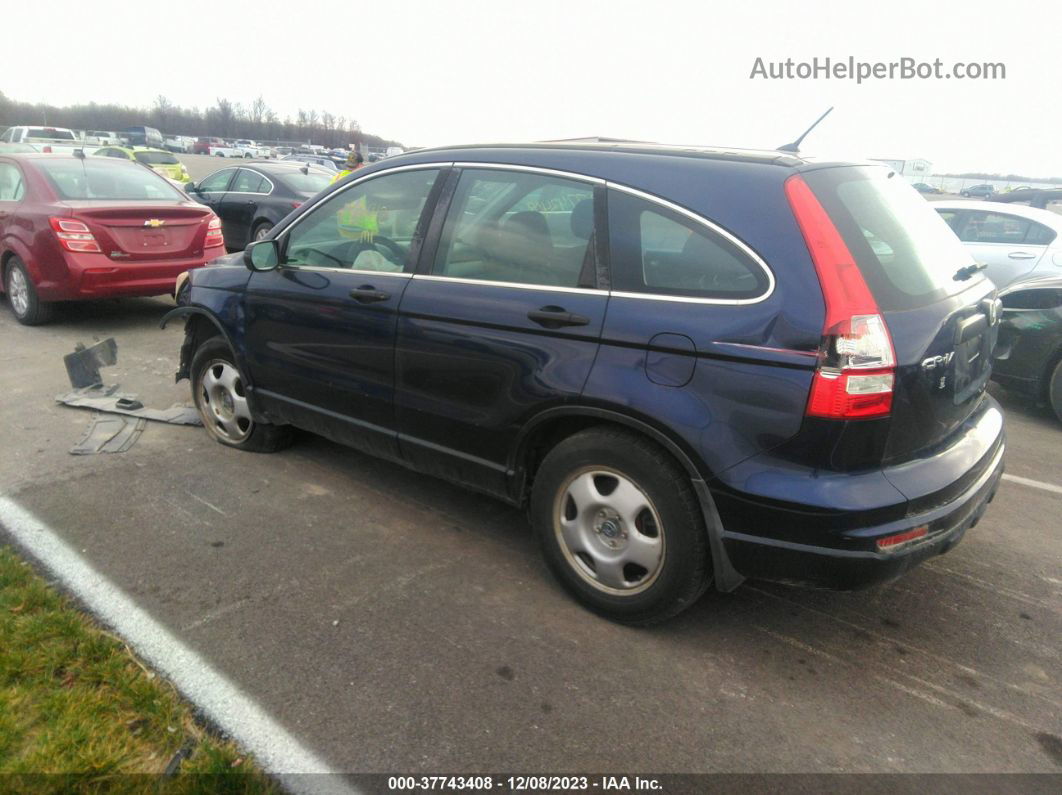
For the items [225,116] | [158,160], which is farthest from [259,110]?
[158,160]

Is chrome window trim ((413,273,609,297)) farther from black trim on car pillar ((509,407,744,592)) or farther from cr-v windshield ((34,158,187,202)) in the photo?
cr-v windshield ((34,158,187,202))

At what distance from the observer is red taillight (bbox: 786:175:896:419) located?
248cm

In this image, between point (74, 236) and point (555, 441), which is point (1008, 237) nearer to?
point (555, 441)

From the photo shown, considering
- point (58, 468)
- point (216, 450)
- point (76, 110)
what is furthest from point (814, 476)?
point (76, 110)

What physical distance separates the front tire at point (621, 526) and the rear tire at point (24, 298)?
645 cm

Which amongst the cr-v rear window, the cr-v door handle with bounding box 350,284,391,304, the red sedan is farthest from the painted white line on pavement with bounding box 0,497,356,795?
the red sedan

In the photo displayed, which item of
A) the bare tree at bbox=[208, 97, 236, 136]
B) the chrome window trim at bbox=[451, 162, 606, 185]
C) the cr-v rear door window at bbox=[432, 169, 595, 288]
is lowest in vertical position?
the bare tree at bbox=[208, 97, 236, 136]

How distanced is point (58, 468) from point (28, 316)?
159 inches

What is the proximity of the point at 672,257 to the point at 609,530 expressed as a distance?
3.50 ft

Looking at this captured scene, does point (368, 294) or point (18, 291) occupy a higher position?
point (368, 294)

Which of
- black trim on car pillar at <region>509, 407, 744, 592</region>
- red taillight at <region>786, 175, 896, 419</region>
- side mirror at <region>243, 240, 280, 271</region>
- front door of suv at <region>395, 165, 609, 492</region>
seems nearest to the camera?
red taillight at <region>786, 175, 896, 419</region>

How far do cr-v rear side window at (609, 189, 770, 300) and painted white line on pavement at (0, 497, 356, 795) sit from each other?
74.8 inches

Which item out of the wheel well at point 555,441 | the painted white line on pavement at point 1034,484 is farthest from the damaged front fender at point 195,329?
the painted white line on pavement at point 1034,484

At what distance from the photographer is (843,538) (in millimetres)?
2549
